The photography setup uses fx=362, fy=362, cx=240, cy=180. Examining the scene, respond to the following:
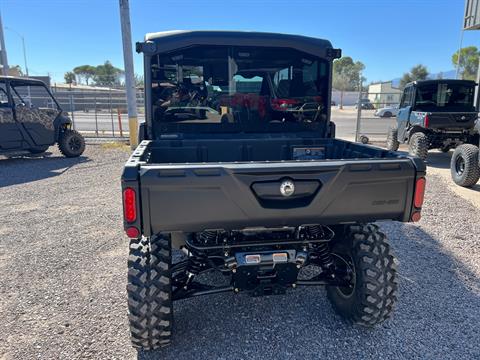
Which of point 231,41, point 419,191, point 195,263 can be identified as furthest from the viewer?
point 231,41

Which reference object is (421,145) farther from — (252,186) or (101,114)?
(101,114)

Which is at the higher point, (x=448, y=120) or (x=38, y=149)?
(x=448, y=120)

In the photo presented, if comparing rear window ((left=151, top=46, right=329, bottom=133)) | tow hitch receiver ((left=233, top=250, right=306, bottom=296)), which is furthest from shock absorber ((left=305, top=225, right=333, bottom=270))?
rear window ((left=151, top=46, right=329, bottom=133))

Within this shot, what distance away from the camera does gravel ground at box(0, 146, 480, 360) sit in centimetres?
269

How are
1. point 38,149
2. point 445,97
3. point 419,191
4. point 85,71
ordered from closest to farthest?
point 419,191
point 445,97
point 38,149
point 85,71

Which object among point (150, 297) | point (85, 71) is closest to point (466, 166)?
point (150, 297)

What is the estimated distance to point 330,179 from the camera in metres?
2.31

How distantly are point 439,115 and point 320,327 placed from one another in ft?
28.0

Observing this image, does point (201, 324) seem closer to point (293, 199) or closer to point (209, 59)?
point (293, 199)

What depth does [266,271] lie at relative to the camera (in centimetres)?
260

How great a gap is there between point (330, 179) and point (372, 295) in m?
1.03

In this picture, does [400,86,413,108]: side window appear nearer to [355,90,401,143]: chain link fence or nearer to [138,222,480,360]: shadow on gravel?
[355,90,401,143]: chain link fence

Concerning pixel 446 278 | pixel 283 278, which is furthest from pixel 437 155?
pixel 283 278

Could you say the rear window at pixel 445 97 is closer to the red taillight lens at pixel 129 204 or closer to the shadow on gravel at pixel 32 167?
the shadow on gravel at pixel 32 167
